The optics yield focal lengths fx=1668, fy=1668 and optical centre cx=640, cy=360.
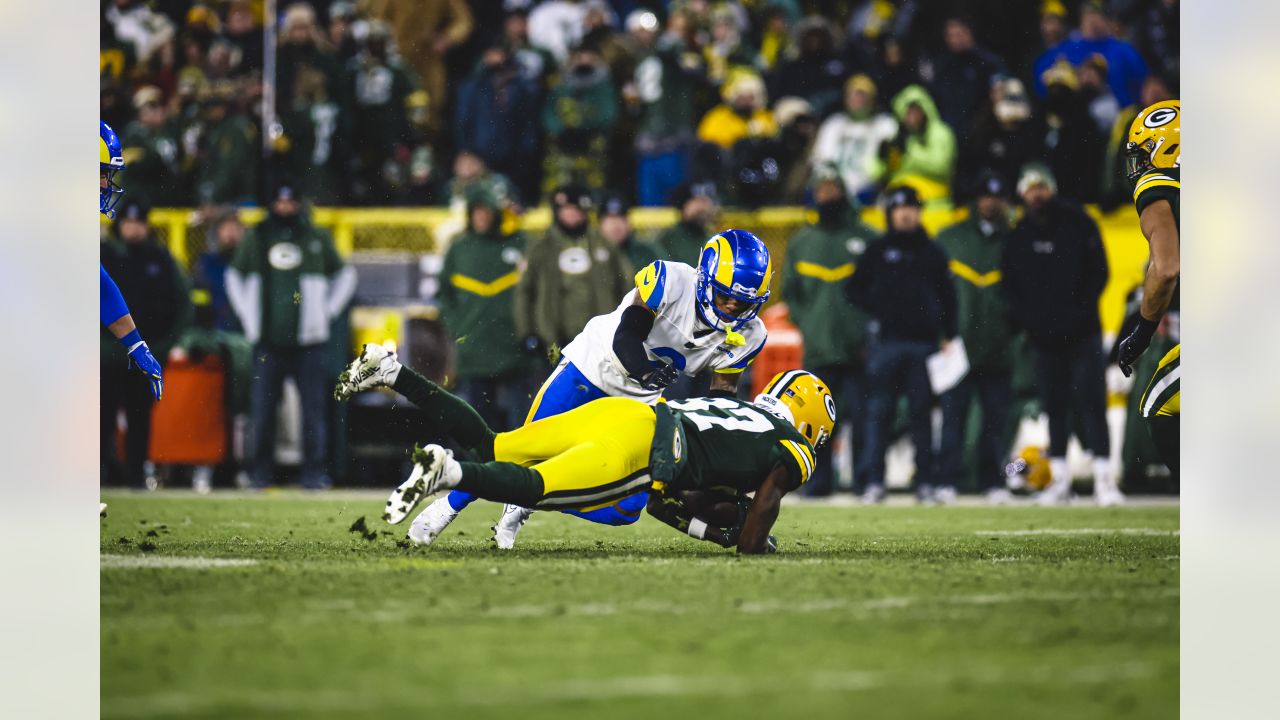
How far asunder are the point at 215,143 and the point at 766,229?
139 inches

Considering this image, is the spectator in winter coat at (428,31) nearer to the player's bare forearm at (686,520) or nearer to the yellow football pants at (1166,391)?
the player's bare forearm at (686,520)

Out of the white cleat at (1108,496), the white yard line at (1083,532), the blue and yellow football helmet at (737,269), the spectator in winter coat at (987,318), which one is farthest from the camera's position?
the spectator in winter coat at (987,318)

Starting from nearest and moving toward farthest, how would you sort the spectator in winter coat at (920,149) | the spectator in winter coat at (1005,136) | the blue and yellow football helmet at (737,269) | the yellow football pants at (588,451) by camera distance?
the yellow football pants at (588,451) < the blue and yellow football helmet at (737,269) < the spectator in winter coat at (1005,136) < the spectator in winter coat at (920,149)

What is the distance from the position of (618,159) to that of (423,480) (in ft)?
20.8

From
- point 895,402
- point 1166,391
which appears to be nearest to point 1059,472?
point 895,402

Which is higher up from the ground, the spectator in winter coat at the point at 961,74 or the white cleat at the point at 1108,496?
the spectator in winter coat at the point at 961,74

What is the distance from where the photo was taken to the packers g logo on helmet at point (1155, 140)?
579 cm

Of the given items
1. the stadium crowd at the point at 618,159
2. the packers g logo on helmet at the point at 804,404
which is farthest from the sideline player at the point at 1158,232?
the stadium crowd at the point at 618,159

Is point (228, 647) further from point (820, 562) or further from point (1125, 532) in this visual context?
point (1125, 532)

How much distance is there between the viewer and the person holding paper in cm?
906

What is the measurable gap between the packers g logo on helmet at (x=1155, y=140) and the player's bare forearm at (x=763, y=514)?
175cm

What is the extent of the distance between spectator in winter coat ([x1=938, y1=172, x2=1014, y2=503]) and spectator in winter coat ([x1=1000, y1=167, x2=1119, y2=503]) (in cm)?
34

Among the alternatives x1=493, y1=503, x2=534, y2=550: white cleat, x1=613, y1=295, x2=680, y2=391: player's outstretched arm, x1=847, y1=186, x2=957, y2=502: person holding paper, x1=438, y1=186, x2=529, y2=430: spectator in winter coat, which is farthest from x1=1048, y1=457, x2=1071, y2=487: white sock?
x1=493, y1=503, x2=534, y2=550: white cleat

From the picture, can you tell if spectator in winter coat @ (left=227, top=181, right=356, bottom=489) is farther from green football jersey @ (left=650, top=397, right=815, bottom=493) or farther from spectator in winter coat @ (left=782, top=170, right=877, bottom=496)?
green football jersey @ (left=650, top=397, right=815, bottom=493)
